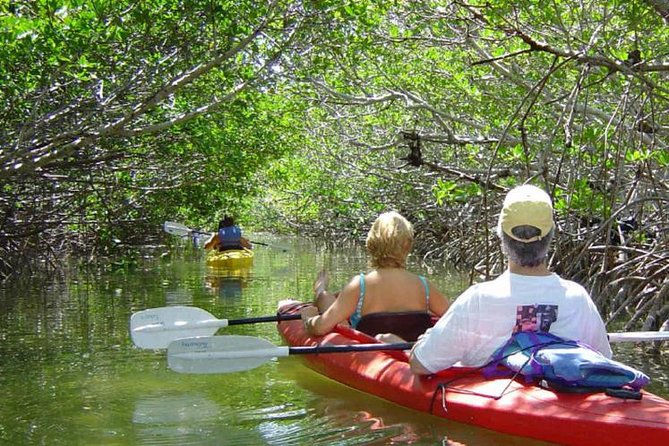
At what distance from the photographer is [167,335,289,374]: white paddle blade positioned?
457cm

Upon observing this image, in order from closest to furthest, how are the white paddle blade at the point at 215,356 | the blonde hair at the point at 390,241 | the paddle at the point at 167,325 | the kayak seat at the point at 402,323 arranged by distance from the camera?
the white paddle blade at the point at 215,356 < the blonde hair at the point at 390,241 < the kayak seat at the point at 402,323 < the paddle at the point at 167,325

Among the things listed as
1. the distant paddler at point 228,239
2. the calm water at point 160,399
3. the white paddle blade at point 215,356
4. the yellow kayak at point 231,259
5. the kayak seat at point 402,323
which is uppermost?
the distant paddler at point 228,239

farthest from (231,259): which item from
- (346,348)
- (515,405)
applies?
(515,405)

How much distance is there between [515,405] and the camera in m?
3.55

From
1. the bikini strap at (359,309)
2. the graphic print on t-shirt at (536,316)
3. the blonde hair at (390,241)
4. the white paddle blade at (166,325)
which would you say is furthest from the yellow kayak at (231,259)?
the graphic print on t-shirt at (536,316)

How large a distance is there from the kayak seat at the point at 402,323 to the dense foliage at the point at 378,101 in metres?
0.84

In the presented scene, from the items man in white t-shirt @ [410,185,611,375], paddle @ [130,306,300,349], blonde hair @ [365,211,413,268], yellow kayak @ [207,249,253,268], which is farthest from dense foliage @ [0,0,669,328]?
paddle @ [130,306,300,349]

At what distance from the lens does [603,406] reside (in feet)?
10.9

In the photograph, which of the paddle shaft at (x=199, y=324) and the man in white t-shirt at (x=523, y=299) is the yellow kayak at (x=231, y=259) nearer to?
the paddle shaft at (x=199, y=324)

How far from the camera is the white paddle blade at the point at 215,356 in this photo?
15.0 ft

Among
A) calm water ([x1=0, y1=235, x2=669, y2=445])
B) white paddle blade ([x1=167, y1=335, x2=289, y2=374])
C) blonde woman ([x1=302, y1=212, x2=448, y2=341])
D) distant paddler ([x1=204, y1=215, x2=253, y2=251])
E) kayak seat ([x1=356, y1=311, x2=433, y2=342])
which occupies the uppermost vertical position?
distant paddler ([x1=204, y1=215, x2=253, y2=251])

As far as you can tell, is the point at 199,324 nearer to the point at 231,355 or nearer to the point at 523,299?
the point at 231,355

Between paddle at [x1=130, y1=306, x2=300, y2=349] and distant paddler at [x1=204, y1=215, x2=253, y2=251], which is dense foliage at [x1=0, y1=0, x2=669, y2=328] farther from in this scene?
paddle at [x1=130, y1=306, x2=300, y2=349]

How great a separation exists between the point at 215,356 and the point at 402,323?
99 centimetres
